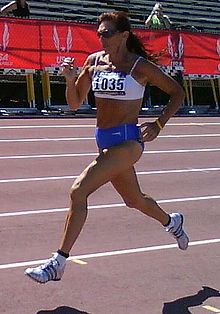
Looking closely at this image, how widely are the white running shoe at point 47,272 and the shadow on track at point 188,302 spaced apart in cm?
83

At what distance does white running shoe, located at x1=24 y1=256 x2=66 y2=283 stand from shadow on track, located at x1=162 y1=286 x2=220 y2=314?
0.83 metres

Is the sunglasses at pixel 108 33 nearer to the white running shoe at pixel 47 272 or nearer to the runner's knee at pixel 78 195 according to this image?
the runner's knee at pixel 78 195

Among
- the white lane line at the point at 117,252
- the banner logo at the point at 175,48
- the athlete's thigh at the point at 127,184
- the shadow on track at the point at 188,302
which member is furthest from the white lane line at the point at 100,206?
the banner logo at the point at 175,48

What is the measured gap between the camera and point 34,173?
12570mm

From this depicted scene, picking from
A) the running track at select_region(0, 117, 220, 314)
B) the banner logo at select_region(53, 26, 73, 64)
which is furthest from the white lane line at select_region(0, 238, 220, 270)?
the banner logo at select_region(53, 26, 73, 64)

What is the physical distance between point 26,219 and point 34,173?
3480 mm

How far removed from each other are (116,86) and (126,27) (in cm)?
52

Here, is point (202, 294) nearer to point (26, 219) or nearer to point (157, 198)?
point (26, 219)

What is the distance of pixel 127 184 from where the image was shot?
6773mm

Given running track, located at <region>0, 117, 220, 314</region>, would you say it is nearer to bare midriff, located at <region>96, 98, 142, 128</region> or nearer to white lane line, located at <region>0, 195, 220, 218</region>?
white lane line, located at <region>0, 195, 220, 218</region>

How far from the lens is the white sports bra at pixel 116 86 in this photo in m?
6.54

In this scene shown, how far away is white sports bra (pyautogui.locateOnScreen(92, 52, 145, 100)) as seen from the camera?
6.54 metres

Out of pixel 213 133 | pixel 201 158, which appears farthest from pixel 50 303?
pixel 213 133

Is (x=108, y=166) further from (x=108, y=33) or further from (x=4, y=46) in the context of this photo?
(x=4, y=46)
